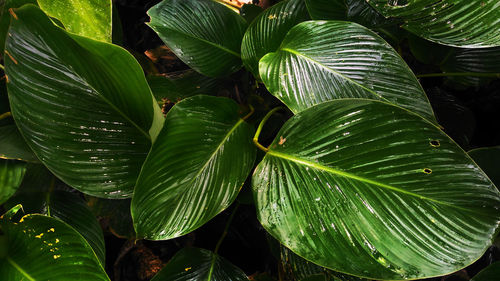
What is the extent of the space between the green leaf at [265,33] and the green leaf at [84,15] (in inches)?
14.6

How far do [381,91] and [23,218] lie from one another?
2.75 feet

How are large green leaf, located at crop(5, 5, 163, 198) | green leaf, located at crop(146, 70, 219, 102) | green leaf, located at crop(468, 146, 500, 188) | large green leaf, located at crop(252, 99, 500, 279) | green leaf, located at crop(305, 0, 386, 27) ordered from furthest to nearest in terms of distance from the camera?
green leaf, located at crop(146, 70, 219, 102), green leaf, located at crop(305, 0, 386, 27), green leaf, located at crop(468, 146, 500, 188), large green leaf, located at crop(5, 5, 163, 198), large green leaf, located at crop(252, 99, 500, 279)

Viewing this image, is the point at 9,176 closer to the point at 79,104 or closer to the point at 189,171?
the point at 79,104

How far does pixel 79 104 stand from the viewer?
2.35 feet

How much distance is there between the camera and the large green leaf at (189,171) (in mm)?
698

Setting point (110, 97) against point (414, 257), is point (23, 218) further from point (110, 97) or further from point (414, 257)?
point (414, 257)

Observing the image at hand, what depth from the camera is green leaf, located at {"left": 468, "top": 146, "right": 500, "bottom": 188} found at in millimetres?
799

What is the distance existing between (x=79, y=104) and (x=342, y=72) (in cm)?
58

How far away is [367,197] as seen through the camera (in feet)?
2.02

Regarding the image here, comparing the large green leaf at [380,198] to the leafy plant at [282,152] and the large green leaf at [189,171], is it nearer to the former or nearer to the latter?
the leafy plant at [282,152]

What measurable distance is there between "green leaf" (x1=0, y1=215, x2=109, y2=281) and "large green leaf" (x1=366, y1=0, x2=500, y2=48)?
0.77 meters

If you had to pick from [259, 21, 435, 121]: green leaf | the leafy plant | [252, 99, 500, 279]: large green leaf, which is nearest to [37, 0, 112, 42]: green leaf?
the leafy plant

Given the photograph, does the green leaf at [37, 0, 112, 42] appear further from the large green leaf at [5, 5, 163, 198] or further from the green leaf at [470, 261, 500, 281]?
the green leaf at [470, 261, 500, 281]

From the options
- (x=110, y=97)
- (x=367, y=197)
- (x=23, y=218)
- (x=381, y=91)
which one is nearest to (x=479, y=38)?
(x=381, y=91)
